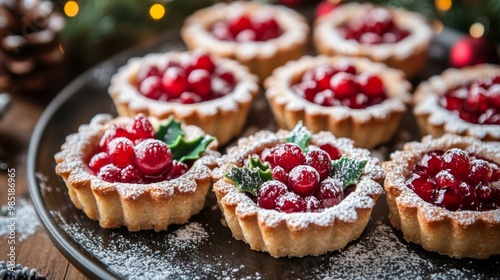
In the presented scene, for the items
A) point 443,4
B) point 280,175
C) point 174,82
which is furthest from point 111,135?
point 443,4

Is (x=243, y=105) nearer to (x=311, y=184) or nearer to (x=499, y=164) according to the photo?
(x=311, y=184)

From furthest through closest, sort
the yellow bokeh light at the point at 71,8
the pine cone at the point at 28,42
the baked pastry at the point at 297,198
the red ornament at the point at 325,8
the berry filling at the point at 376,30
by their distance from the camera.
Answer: the red ornament at the point at 325,8, the yellow bokeh light at the point at 71,8, the berry filling at the point at 376,30, the pine cone at the point at 28,42, the baked pastry at the point at 297,198

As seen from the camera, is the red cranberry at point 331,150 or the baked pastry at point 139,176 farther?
the red cranberry at point 331,150

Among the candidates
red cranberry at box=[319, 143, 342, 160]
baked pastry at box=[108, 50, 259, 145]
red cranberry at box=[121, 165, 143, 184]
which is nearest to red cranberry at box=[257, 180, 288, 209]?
red cranberry at box=[319, 143, 342, 160]

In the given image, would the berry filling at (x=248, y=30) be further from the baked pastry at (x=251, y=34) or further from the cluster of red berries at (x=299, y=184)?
the cluster of red berries at (x=299, y=184)

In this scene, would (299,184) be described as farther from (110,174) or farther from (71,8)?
(71,8)

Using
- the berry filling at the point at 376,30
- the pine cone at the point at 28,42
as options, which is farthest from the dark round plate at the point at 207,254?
the berry filling at the point at 376,30
